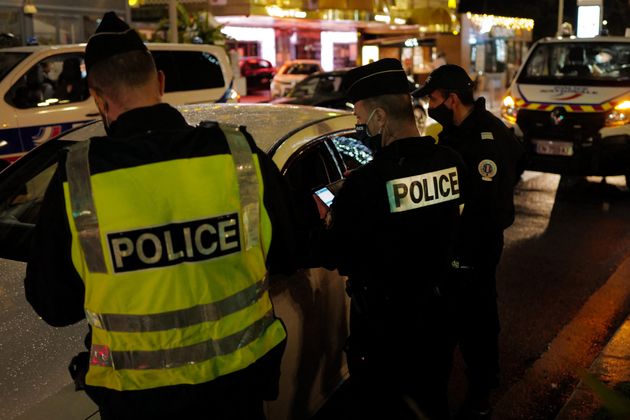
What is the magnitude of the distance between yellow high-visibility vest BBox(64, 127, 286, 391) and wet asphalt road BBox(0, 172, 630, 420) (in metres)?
0.49

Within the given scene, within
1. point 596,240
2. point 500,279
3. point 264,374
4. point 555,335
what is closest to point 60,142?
point 264,374

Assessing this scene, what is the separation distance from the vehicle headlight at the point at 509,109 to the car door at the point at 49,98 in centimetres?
530

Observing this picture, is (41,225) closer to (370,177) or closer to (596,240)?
(370,177)

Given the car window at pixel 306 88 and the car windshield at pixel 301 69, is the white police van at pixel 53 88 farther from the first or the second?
the car windshield at pixel 301 69

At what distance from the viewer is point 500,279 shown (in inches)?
237

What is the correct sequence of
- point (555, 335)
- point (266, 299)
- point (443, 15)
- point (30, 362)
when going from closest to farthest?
point (266, 299) < point (30, 362) < point (555, 335) < point (443, 15)

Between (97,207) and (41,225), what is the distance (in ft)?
0.62

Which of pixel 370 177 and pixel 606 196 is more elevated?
pixel 370 177

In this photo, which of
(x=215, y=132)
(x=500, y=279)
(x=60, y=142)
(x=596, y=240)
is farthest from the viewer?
(x=596, y=240)

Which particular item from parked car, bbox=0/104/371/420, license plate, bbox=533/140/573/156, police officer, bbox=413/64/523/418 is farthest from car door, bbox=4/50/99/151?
police officer, bbox=413/64/523/418

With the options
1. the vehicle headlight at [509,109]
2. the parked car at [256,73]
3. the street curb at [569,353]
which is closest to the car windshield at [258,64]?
the parked car at [256,73]

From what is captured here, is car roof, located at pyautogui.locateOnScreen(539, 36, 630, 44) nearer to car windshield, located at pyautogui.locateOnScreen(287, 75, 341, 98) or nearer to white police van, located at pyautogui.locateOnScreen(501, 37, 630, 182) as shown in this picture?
white police van, located at pyautogui.locateOnScreen(501, 37, 630, 182)

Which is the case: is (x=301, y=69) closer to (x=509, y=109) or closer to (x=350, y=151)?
(x=509, y=109)

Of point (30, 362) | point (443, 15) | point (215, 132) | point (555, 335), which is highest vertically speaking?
point (443, 15)
